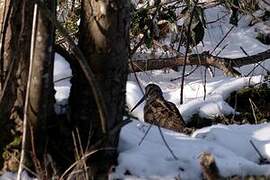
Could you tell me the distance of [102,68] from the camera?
98.3 inches

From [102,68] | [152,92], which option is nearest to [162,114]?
[152,92]

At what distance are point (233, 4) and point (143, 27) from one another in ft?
2.18

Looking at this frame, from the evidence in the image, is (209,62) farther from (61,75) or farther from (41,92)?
(41,92)

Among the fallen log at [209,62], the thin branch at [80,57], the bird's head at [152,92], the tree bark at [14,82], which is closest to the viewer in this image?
the thin branch at [80,57]

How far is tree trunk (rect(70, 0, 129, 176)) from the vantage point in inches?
97.3

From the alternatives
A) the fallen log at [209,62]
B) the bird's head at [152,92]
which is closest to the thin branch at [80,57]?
the bird's head at [152,92]

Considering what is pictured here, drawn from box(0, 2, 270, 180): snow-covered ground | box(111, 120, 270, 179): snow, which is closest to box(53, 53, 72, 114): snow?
box(0, 2, 270, 180): snow-covered ground

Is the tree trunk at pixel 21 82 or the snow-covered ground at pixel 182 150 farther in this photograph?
the snow-covered ground at pixel 182 150

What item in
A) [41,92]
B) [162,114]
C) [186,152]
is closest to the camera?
[41,92]

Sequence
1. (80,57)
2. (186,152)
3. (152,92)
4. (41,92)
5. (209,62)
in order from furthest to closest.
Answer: (209,62), (152,92), (186,152), (41,92), (80,57)

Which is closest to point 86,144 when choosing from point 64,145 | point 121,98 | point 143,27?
point 64,145

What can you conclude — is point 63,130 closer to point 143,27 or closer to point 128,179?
point 128,179

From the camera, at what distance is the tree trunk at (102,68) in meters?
2.47

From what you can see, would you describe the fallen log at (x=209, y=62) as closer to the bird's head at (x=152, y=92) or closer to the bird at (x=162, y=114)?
the bird's head at (x=152, y=92)
